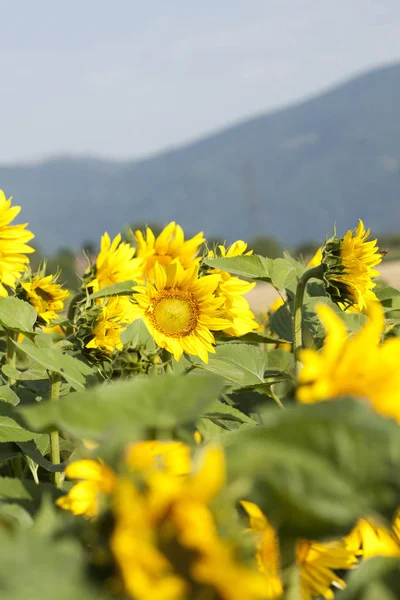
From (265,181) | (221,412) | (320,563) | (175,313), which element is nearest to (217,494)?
(320,563)

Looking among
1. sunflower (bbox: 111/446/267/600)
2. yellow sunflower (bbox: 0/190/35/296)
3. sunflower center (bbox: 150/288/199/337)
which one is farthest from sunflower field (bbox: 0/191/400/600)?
yellow sunflower (bbox: 0/190/35/296)

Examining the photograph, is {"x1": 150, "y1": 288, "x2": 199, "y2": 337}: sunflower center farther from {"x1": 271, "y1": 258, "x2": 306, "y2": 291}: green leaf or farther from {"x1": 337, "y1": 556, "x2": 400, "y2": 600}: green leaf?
{"x1": 337, "y1": 556, "x2": 400, "y2": 600}: green leaf

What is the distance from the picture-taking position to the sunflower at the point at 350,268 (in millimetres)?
1589

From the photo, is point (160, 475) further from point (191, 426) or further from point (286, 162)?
point (286, 162)

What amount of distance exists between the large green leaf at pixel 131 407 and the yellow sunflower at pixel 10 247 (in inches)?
42.9

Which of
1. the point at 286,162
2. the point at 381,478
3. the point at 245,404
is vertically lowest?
the point at 286,162

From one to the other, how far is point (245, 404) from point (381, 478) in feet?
2.86

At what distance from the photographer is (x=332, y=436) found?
1.91ft

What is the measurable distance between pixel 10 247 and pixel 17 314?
1.00 ft

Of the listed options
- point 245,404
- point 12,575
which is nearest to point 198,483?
point 12,575

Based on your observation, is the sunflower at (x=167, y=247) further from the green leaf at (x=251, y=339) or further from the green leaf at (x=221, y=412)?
the green leaf at (x=221, y=412)

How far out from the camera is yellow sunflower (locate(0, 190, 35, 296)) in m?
1.68

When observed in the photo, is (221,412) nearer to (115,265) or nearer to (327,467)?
(327,467)

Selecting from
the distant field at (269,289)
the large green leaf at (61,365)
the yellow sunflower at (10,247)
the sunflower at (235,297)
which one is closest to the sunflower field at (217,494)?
the large green leaf at (61,365)
